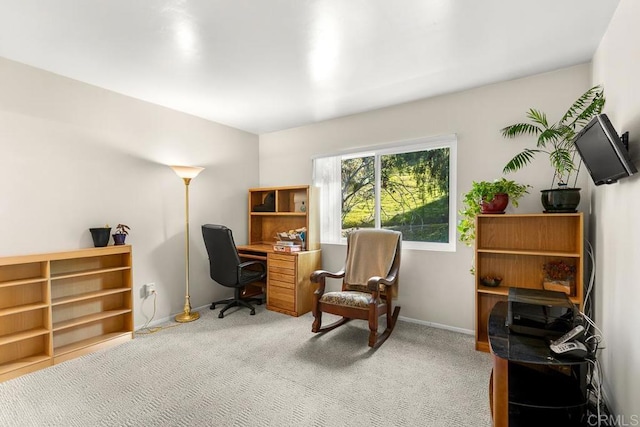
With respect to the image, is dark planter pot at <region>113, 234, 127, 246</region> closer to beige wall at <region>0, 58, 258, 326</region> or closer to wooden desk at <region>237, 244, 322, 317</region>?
beige wall at <region>0, 58, 258, 326</region>

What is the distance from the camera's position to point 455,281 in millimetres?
3162

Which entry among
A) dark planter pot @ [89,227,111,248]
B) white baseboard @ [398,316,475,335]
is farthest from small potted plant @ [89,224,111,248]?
white baseboard @ [398,316,475,335]

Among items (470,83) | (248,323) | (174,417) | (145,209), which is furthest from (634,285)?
(145,209)

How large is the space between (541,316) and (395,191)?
2.20 metres

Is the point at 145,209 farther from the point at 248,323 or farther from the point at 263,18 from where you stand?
the point at 263,18

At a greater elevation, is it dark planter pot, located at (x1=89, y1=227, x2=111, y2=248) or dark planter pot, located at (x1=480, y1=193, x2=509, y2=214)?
dark planter pot, located at (x1=480, y1=193, x2=509, y2=214)

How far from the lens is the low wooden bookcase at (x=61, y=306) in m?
2.39

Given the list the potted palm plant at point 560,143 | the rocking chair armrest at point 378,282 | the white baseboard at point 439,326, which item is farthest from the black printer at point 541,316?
the white baseboard at point 439,326

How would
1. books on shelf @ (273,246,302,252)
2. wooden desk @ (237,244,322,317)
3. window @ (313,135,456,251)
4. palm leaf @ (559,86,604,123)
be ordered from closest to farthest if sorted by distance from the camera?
palm leaf @ (559,86,604,123)
window @ (313,135,456,251)
wooden desk @ (237,244,322,317)
books on shelf @ (273,246,302,252)

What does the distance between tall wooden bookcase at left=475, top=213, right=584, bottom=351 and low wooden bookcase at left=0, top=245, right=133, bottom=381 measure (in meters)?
3.44

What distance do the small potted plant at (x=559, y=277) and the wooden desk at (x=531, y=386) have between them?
90cm

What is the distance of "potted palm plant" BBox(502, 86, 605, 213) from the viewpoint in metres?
→ 2.32

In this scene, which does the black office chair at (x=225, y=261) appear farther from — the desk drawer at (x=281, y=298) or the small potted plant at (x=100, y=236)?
the small potted plant at (x=100, y=236)

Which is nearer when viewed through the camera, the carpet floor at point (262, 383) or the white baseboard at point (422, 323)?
Result: the carpet floor at point (262, 383)
